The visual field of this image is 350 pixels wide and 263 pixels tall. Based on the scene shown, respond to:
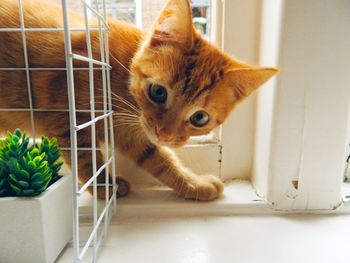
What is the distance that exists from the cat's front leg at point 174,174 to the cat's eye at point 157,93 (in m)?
0.17

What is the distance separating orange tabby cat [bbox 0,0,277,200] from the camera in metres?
0.67

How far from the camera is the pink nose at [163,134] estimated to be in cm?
69

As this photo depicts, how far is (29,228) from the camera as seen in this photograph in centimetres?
46

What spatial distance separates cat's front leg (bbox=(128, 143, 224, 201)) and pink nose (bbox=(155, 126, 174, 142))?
0.41 feet

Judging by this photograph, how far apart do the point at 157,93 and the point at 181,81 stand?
60 mm

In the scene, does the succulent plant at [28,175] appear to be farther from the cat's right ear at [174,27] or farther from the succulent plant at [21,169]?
the cat's right ear at [174,27]

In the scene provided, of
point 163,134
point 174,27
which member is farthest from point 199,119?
point 174,27

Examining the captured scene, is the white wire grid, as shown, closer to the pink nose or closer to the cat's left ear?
the pink nose

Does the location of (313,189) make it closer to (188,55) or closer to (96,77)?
(188,55)

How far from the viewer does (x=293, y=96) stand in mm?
665

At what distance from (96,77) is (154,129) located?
17cm

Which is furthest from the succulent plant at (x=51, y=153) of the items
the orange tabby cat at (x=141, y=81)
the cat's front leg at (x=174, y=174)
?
the cat's front leg at (x=174, y=174)

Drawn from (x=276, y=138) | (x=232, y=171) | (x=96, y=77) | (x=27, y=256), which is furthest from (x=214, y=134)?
(x=27, y=256)

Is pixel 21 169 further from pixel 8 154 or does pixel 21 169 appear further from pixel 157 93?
pixel 157 93
